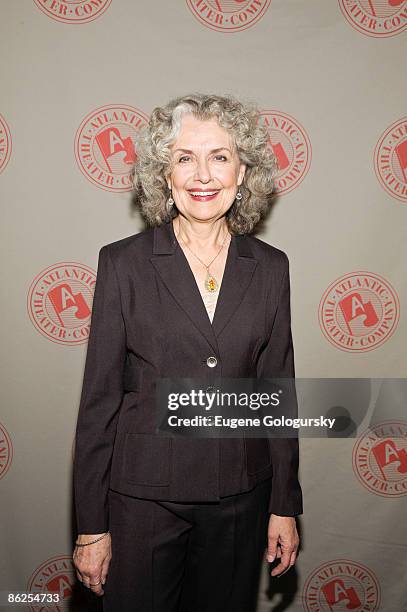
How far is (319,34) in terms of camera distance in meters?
1.65

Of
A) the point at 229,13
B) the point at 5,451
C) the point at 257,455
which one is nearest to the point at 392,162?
→ the point at 229,13

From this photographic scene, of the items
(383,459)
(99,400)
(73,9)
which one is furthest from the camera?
(383,459)

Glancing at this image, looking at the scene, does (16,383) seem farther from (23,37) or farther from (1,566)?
(23,37)

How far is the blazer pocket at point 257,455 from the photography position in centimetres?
119

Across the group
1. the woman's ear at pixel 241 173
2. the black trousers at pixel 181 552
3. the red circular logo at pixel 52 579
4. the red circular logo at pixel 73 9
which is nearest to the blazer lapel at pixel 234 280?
the woman's ear at pixel 241 173

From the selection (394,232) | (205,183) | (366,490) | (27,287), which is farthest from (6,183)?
(366,490)

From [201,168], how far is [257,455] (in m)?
0.58

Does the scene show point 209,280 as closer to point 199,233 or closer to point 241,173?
point 199,233

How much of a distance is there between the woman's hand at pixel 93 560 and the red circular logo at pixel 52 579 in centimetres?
74

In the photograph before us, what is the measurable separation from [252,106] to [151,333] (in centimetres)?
58

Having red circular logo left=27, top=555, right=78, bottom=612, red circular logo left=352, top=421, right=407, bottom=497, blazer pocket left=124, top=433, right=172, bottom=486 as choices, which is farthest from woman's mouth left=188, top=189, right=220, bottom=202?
red circular logo left=27, top=555, right=78, bottom=612

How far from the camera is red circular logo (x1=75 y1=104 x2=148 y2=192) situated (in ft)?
5.42

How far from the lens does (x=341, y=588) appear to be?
1.90 meters

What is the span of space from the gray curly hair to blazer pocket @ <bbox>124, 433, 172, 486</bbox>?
478 mm
